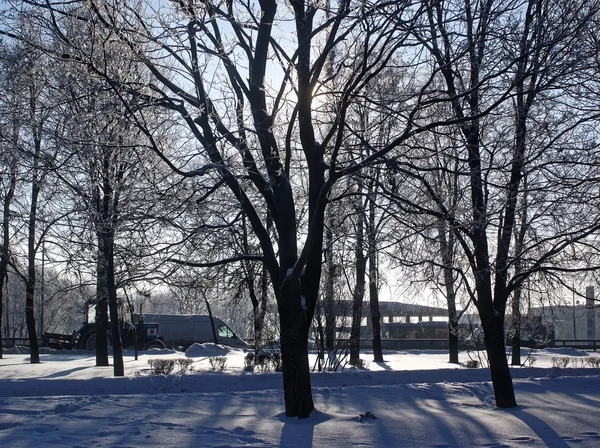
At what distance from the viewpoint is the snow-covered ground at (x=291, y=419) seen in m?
7.62

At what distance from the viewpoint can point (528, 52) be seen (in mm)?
7895

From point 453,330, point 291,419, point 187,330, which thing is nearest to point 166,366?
point 291,419

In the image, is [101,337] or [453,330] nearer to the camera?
[101,337]

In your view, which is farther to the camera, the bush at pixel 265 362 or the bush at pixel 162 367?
the bush at pixel 265 362

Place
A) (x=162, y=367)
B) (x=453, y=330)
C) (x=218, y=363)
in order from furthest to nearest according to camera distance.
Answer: (x=453, y=330)
(x=218, y=363)
(x=162, y=367)

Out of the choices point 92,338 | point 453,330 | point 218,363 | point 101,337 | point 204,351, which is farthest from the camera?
point 92,338

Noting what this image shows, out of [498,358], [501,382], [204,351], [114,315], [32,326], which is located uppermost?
[114,315]

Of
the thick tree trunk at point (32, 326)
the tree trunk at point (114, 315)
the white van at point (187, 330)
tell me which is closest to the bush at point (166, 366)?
the tree trunk at point (114, 315)

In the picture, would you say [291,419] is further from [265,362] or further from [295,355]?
[265,362]

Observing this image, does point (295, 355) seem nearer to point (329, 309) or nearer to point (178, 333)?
point (329, 309)

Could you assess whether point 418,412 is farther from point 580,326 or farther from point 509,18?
point 580,326

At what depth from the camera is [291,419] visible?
355 inches

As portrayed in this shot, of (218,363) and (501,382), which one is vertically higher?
(501,382)

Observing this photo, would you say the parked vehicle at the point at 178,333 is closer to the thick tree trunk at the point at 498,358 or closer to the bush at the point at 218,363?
the bush at the point at 218,363
